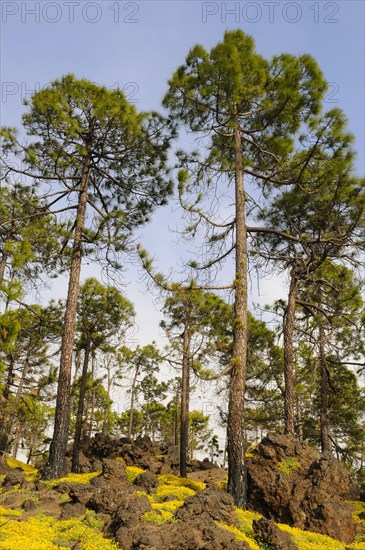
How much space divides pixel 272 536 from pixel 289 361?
6.98 meters

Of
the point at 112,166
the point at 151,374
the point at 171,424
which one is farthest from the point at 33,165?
the point at 171,424

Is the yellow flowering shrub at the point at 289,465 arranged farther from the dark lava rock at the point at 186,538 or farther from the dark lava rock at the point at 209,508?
the dark lava rock at the point at 186,538

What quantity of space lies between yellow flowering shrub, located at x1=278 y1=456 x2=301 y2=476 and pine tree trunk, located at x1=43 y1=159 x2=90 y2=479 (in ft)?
19.8

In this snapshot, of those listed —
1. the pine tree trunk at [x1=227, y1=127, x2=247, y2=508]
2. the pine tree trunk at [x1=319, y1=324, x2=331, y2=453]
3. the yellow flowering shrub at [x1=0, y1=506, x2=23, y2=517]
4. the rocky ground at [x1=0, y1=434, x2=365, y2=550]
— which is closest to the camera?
the rocky ground at [x1=0, y1=434, x2=365, y2=550]

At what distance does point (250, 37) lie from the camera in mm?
11617

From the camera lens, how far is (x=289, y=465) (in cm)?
963

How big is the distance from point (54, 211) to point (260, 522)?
1120 cm

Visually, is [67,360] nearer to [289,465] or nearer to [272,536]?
[289,465]

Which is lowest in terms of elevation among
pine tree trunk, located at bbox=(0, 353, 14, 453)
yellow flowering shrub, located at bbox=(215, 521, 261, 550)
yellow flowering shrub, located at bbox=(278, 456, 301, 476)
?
yellow flowering shrub, located at bbox=(215, 521, 261, 550)

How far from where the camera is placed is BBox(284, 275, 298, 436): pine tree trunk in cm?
1283

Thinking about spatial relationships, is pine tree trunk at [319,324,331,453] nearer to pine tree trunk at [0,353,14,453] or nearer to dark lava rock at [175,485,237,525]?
dark lava rock at [175,485,237,525]

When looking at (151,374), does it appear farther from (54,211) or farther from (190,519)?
(190,519)

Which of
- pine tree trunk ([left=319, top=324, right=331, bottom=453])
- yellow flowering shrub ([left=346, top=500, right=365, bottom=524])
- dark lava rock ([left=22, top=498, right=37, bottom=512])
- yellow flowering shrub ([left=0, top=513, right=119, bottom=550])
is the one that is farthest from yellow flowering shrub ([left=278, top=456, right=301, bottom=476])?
pine tree trunk ([left=319, top=324, right=331, bottom=453])

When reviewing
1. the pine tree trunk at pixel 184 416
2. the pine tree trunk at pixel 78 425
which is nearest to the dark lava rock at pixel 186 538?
the pine tree trunk at pixel 78 425
